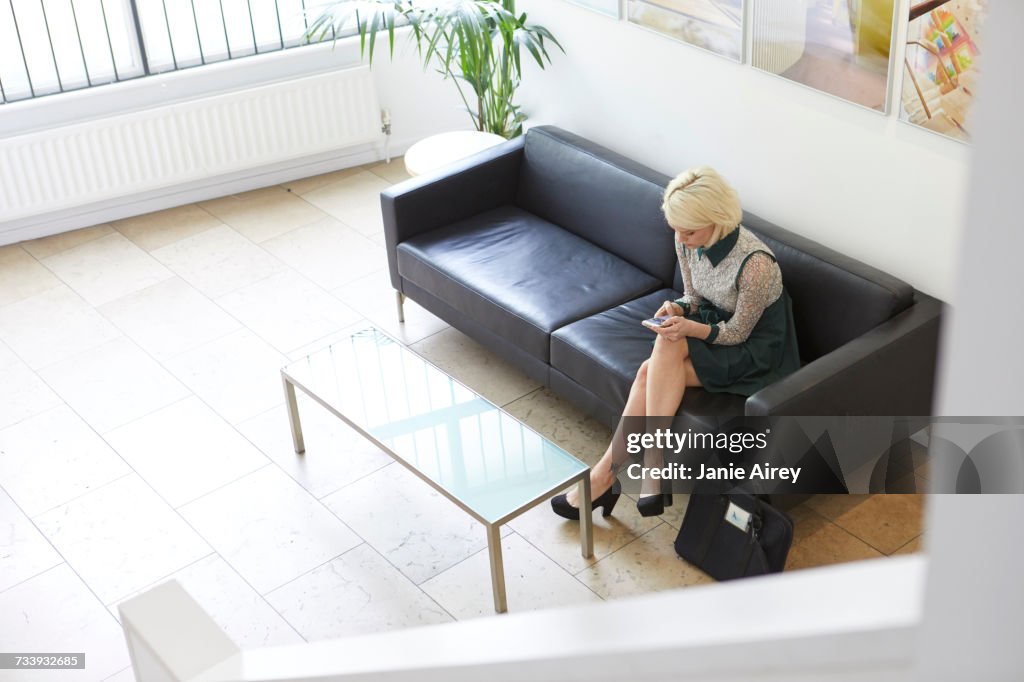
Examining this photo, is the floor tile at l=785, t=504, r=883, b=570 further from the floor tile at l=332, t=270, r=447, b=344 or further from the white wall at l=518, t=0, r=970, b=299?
the floor tile at l=332, t=270, r=447, b=344

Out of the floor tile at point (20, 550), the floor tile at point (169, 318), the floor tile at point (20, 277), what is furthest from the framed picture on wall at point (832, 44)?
the floor tile at point (20, 277)

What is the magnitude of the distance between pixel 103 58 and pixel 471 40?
236 centimetres

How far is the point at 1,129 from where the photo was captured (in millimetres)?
6039

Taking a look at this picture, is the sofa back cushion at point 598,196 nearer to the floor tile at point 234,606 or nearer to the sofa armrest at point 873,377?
the sofa armrest at point 873,377

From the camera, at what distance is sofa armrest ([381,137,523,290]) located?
5090 millimetres

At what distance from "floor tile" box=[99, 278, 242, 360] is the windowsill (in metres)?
1.20

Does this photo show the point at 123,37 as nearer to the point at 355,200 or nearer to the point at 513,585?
the point at 355,200

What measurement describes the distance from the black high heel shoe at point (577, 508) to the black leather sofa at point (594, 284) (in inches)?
12.4

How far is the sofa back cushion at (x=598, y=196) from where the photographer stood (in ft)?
15.5

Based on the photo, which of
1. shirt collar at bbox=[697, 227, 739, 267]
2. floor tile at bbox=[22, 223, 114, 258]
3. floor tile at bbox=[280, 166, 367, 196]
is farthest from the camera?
floor tile at bbox=[280, 166, 367, 196]

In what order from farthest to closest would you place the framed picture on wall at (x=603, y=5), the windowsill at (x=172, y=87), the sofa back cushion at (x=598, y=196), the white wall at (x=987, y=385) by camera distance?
the windowsill at (x=172, y=87)
the framed picture on wall at (x=603, y=5)
the sofa back cushion at (x=598, y=196)
the white wall at (x=987, y=385)

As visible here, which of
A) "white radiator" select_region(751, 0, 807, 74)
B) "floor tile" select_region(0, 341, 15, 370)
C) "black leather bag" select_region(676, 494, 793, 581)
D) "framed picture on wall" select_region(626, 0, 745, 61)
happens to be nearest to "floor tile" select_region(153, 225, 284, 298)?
"floor tile" select_region(0, 341, 15, 370)

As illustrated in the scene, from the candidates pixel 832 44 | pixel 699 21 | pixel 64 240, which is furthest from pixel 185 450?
pixel 832 44

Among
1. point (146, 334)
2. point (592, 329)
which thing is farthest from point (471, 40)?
point (146, 334)
